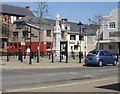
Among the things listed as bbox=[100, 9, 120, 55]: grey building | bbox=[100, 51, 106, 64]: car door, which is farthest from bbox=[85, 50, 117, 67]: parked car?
bbox=[100, 9, 120, 55]: grey building

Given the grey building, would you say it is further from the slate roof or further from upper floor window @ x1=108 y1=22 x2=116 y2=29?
the slate roof

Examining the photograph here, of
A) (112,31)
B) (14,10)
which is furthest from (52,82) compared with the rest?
(14,10)

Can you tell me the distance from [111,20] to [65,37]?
47.1 ft

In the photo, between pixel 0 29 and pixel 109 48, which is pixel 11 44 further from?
pixel 109 48

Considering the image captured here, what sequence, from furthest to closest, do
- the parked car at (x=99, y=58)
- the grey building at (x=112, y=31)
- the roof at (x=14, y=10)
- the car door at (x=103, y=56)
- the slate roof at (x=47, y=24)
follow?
1. the roof at (x=14, y=10)
2. the slate roof at (x=47, y=24)
3. the grey building at (x=112, y=31)
4. the car door at (x=103, y=56)
5. the parked car at (x=99, y=58)

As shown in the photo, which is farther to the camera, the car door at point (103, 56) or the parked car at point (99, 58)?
the car door at point (103, 56)

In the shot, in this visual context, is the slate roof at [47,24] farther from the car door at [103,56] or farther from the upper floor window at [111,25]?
the car door at [103,56]

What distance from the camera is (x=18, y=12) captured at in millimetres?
101000

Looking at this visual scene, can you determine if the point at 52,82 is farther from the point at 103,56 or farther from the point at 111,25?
the point at 111,25

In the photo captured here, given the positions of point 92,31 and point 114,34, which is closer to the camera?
point 114,34

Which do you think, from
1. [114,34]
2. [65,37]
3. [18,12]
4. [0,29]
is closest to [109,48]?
[114,34]

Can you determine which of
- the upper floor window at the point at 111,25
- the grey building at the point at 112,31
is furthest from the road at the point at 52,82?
the upper floor window at the point at 111,25

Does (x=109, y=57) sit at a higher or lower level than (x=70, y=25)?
lower

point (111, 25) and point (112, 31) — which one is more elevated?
point (111, 25)
